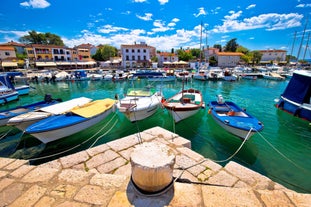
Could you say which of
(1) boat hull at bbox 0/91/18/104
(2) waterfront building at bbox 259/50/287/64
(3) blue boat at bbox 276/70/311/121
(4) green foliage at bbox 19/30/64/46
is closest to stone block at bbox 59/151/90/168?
(3) blue boat at bbox 276/70/311/121

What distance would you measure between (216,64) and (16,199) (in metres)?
69.3

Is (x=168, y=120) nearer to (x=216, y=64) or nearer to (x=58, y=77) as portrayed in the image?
(x=58, y=77)

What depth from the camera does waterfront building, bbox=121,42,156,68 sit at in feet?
175

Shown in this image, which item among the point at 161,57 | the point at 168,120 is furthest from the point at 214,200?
the point at 161,57

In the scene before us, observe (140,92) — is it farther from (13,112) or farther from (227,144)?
(13,112)

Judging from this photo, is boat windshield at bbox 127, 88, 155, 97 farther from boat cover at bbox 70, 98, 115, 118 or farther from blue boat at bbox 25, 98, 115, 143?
blue boat at bbox 25, 98, 115, 143

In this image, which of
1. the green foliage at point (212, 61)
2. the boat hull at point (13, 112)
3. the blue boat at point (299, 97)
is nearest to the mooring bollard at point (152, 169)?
the boat hull at point (13, 112)

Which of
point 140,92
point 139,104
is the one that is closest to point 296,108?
point 139,104

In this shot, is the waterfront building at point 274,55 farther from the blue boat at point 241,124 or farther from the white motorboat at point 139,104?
the white motorboat at point 139,104

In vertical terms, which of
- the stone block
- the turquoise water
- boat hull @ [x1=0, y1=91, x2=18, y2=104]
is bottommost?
the turquoise water

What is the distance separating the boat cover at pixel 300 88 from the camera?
10.6m

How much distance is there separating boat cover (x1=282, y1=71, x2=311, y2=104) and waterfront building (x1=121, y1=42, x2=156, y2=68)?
156ft

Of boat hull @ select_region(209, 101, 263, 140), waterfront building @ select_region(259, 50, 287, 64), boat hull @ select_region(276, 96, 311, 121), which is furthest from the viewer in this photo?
waterfront building @ select_region(259, 50, 287, 64)

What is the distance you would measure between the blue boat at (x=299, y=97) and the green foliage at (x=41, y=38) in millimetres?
81668
